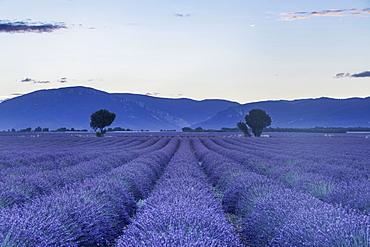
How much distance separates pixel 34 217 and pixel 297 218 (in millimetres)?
2569

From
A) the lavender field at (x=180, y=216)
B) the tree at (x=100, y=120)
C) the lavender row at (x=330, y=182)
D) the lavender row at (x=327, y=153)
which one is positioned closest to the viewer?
the lavender field at (x=180, y=216)

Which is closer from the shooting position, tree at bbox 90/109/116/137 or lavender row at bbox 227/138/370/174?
lavender row at bbox 227/138/370/174

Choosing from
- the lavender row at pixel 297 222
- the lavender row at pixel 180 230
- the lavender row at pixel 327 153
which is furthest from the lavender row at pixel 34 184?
the lavender row at pixel 327 153

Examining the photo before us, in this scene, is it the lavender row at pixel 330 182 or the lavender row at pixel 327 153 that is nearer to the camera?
the lavender row at pixel 330 182

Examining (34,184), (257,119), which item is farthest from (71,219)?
(257,119)

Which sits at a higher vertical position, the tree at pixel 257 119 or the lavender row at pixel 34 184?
the tree at pixel 257 119

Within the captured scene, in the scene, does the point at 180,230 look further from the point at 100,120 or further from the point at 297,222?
the point at 100,120

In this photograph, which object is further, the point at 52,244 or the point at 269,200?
the point at 269,200

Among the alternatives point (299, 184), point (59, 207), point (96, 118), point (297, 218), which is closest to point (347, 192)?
point (299, 184)

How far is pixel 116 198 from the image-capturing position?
5414 mm

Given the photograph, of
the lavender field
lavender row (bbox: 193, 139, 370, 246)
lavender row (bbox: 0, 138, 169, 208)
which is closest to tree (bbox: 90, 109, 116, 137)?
lavender row (bbox: 0, 138, 169, 208)

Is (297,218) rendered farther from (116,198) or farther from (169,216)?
(116,198)

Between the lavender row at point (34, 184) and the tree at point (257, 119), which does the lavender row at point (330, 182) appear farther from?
the tree at point (257, 119)

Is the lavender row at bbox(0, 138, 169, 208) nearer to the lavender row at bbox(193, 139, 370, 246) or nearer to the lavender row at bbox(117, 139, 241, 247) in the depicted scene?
the lavender row at bbox(117, 139, 241, 247)
